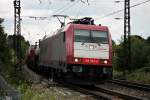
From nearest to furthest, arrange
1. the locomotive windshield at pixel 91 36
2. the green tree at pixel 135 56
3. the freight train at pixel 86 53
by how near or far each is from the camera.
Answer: the freight train at pixel 86 53 < the locomotive windshield at pixel 91 36 < the green tree at pixel 135 56

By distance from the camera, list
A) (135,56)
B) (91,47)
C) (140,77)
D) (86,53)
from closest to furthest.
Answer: (86,53) < (91,47) < (140,77) < (135,56)

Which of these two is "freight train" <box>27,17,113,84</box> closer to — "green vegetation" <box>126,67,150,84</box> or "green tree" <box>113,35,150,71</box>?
Result: "green vegetation" <box>126,67,150,84</box>

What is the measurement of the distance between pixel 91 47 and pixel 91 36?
71 centimetres

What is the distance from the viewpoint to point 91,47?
2395 centimetres

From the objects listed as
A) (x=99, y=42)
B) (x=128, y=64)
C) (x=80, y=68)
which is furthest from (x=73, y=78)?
(x=128, y=64)

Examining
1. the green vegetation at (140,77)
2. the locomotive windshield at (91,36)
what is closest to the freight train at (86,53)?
the locomotive windshield at (91,36)

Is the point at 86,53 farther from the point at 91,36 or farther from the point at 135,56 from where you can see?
the point at 135,56

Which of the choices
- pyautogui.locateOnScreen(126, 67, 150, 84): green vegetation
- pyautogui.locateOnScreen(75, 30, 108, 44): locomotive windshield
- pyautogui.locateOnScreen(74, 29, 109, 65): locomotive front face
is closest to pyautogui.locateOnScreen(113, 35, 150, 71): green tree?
pyautogui.locateOnScreen(126, 67, 150, 84): green vegetation

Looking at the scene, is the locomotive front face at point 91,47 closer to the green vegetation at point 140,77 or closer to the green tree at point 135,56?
the green vegetation at point 140,77

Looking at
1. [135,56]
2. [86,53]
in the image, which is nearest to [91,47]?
[86,53]

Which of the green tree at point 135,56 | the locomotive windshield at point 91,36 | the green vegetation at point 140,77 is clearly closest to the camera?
the locomotive windshield at point 91,36

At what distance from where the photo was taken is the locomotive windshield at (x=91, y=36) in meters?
24.1

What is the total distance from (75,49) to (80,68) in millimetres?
967

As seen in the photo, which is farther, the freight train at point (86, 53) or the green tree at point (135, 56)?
the green tree at point (135, 56)
